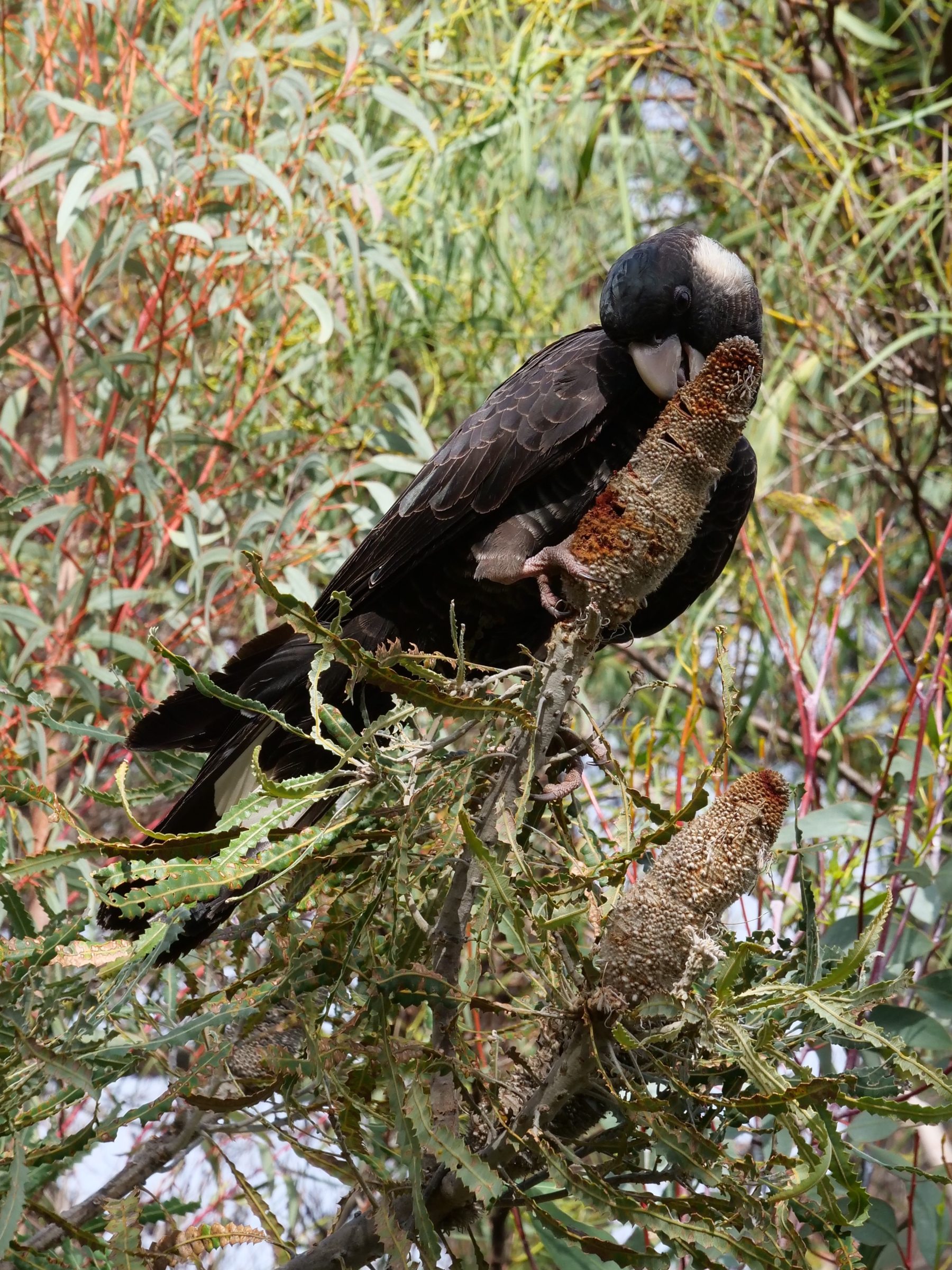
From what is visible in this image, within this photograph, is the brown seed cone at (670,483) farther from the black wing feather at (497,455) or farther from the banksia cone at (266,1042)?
the black wing feather at (497,455)

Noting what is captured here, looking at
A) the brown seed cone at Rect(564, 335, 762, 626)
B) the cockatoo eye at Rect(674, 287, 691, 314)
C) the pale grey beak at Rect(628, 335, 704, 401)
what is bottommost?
the pale grey beak at Rect(628, 335, 704, 401)

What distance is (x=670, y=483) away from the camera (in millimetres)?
1301

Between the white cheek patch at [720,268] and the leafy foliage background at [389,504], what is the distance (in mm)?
436

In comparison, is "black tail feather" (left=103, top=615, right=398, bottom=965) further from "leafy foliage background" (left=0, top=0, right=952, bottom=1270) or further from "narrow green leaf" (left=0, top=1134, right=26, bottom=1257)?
"narrow green leaf" (left=0, top=1134, right=26, bottom=1257)

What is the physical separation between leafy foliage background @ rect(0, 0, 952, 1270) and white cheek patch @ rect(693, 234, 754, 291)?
436 millimetres

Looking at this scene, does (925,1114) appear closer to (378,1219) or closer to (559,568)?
(378,1219)

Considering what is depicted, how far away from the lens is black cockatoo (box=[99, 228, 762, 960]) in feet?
6.59

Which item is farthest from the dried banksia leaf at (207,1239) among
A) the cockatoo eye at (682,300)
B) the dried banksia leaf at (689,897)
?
the cockatoo eye at (682,300)

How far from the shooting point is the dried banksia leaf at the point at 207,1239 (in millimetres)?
1299

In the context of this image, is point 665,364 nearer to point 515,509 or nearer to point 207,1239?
point 515,509

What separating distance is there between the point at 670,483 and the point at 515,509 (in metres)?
0.79

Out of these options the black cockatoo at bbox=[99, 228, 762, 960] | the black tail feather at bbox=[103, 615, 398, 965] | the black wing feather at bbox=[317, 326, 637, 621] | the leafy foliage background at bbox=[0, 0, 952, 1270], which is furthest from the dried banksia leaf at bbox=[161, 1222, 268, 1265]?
the black wing feather at bbox=[317, 326, 637, 621]

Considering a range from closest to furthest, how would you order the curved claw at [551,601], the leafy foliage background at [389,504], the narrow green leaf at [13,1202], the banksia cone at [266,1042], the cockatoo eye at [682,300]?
the narrow green leaf at [13,1202]
the leafy foliage background at [389,504]
the banksia cone at [266,1042]
the curved claw at [551,601]
the cockatoo eye at [682,300]

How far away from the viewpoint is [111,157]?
2.66 meters
